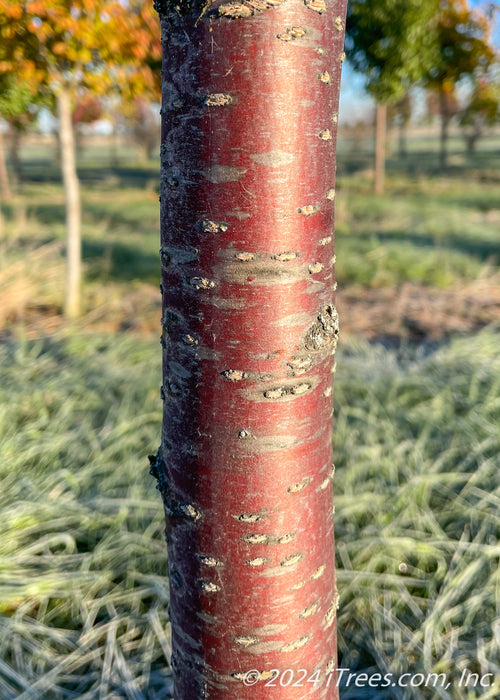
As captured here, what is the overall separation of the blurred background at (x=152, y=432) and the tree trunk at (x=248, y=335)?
0.92m

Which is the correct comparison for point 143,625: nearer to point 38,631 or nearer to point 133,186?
point 38,631

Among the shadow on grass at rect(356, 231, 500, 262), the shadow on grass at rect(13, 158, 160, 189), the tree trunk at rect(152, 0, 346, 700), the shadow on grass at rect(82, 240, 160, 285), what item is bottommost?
the shadow on grass at rect(82, 240, 160, 285)

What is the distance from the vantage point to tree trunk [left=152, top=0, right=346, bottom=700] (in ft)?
2.01

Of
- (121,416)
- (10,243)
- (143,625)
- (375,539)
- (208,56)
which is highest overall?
(208,56)

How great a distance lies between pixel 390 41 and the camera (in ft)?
17.4

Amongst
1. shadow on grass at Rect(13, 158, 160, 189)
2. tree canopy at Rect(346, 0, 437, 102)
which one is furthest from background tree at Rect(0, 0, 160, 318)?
shadow on grass at Rect(13, 158, 160, 189)

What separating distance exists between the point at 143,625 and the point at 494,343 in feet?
9.16

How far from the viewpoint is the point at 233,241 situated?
0.65m

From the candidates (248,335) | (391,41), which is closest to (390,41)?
(391,41)

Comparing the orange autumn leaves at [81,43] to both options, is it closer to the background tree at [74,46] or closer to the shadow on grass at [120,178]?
the background tree at [74,46]

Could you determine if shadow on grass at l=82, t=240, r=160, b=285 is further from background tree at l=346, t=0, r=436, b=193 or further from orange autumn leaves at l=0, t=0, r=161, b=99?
background tree at l=346, t=0, r=436, b=193

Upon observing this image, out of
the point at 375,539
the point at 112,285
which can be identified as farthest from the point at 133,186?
the point at 375,539

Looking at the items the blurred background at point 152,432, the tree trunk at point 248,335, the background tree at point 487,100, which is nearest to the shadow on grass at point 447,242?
the blurred background at point 152,432

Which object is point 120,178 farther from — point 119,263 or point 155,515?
point 155,515
